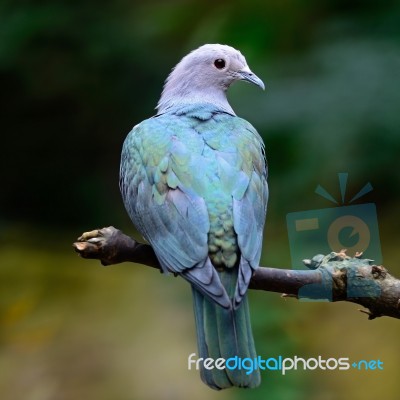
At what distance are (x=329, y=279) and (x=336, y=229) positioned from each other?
140 cm

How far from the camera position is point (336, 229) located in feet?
14.8

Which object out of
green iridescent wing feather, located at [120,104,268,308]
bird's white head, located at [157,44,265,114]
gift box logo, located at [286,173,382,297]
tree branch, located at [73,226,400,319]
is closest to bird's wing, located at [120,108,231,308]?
green iridescent wing feather, located at [120,104,268,308]

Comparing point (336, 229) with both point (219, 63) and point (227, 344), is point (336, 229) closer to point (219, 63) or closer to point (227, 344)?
point (219, 63)

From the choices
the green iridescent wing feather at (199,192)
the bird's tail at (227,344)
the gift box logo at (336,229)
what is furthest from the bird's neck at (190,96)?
the bird's tail at (227,344)

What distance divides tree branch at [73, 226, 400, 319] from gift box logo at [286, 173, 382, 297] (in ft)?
1.67

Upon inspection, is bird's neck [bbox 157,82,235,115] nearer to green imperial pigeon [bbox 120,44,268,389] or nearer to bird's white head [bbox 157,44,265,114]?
bird's white head [bbox 157,44,265,114]

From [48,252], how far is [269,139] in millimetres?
1781

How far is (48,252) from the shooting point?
21.0ft

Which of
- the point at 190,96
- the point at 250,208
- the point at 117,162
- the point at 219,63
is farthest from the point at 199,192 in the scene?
the point at 117,162

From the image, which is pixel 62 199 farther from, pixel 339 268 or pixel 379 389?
pixel 339 268

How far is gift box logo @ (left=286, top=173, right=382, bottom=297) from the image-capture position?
12.8 ft

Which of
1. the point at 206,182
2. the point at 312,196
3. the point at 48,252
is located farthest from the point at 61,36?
the point at 206,182

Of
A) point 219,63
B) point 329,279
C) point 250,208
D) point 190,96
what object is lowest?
point 329,279

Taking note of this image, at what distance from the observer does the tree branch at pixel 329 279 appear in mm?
3016
